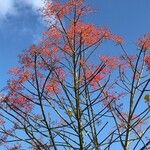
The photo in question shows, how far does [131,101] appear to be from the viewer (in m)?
15.3

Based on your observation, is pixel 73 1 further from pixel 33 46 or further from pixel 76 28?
pixel 33 46

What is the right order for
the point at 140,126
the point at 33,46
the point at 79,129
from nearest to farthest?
the point at 79,129 → the point at 33,46 → the point at 140,126

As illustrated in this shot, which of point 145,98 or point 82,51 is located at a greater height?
point 82,51

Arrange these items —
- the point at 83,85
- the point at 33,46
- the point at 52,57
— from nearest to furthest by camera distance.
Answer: the point at 83,85, the point at 33,46, the point at 52,57

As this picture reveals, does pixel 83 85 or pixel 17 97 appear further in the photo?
pixel 17 97

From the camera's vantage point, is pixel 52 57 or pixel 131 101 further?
pixel 52 57

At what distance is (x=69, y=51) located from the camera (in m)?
16.2

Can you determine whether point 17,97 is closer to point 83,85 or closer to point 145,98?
point 83,85

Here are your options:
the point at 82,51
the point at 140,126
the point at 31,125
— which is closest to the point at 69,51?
the point at 82,51

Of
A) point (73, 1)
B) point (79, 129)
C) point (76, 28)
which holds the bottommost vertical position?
point (79, 129)

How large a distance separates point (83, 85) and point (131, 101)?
1.84 meters

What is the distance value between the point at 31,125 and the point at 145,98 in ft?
12.6

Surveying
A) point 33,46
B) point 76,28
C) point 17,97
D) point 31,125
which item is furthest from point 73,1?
point 31,125

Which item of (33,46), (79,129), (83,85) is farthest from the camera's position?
(33,46)
